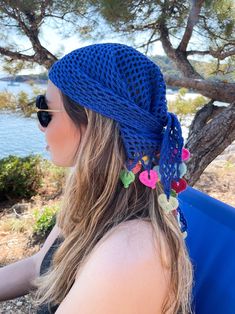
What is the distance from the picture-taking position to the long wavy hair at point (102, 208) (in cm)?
93

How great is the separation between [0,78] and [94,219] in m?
3.39

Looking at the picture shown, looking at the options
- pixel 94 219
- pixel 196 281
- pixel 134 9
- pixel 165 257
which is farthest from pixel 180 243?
pixel 134 9

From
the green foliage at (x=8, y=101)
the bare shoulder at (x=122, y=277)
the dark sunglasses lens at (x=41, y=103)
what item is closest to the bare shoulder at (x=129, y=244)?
the bare shoulder at (x=122, y=277)

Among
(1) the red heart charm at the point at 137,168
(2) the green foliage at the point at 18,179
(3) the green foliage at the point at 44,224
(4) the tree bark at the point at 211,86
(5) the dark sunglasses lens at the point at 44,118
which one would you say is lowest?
(2) the green foliage at the point at 18,179

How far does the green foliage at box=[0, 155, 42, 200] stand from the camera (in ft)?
16.6

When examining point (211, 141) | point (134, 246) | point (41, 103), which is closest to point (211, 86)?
point (211, 141)

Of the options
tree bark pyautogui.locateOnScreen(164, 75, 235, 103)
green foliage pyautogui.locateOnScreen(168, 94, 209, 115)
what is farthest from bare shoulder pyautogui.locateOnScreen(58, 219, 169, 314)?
green foliage pyautogui.locateOnScreen(168, 94, 209, 115)

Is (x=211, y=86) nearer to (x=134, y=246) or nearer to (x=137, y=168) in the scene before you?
(x=137, y=168)

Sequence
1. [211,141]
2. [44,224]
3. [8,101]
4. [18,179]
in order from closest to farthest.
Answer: [211,141], [44,224], [8,101], [18,179]

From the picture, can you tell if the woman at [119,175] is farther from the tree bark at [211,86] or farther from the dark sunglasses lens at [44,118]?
the tree bark at [211,86]

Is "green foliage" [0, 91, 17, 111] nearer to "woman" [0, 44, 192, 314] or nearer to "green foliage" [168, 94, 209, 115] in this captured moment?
"green foliage" [168, 94, 209, 115]

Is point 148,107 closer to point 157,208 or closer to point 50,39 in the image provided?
point 157,208

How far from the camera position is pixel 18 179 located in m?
5.07

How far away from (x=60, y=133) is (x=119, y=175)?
8.1 inches
